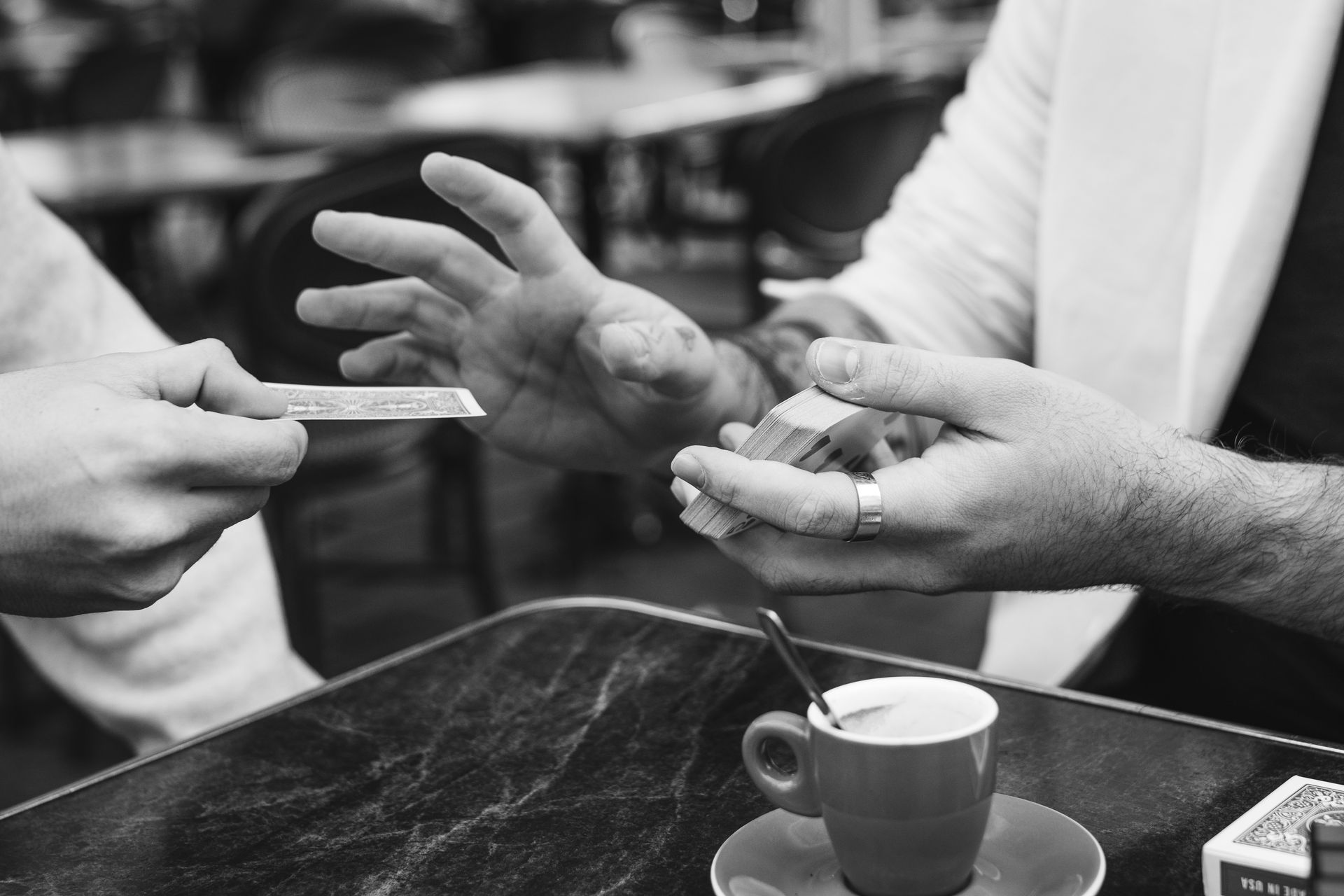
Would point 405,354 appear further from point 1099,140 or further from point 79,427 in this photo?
point 1099,140

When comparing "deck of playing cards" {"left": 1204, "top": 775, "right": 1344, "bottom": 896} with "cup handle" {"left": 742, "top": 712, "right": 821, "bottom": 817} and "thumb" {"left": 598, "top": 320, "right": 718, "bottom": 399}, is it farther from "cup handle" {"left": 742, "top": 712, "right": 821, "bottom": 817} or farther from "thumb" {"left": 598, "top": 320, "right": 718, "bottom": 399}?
"thumb" {"left": 598, "top": 320, "right": 718, "bottom": 399}

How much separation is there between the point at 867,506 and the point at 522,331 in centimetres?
39

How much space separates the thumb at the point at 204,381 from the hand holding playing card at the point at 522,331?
0.82 feet

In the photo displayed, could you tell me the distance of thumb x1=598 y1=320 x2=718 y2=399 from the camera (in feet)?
3.05

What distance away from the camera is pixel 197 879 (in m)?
0.70

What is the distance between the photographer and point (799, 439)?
793 millimetres

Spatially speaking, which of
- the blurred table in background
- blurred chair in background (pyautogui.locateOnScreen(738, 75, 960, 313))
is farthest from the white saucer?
blurred chair in background (pyautogui.locateOnScreen(738, 75, 960, 313))

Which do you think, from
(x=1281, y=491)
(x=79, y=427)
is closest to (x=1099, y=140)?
(x=1281, y=491)

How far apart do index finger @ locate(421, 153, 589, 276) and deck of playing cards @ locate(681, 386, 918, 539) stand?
291 mm

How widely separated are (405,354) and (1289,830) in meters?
0.76

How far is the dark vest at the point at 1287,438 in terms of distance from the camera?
1089mm

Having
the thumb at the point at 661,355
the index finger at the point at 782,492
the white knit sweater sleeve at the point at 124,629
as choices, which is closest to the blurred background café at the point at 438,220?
the white knit sweater sleeve at the point at 124,629

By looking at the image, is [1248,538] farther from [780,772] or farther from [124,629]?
[124,629]

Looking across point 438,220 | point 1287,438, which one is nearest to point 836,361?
point 1287,438
